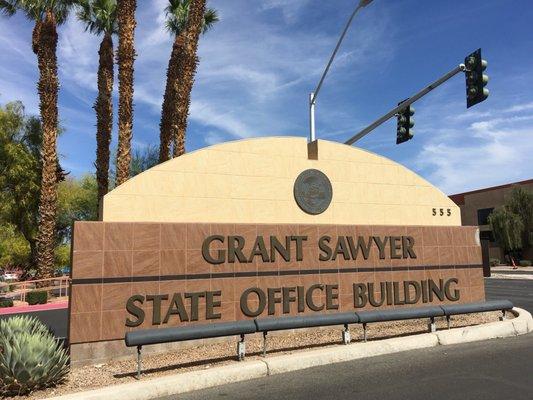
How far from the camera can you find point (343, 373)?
24.7ft

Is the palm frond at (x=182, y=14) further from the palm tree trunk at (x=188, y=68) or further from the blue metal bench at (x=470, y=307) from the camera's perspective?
the blue metal bench at (x=470, y=307)

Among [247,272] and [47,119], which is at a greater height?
[47,119]

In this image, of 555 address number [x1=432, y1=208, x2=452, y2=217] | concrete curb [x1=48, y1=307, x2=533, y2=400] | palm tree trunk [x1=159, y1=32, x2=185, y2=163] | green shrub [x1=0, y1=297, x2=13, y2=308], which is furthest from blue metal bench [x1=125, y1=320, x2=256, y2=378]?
palm tree trunk [x1=159, y1=32, x2=185, y2=163]

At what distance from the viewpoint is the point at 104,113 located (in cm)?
2525

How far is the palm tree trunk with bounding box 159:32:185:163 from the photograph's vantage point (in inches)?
1050

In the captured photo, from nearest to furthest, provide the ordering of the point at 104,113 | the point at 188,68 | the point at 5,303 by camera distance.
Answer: the point at 188,68 → the point at 5,303 → the point at 104,113

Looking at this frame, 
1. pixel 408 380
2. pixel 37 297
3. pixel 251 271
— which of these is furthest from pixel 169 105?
pixel 408 380

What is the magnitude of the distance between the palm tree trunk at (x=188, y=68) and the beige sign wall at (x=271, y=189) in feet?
35.7

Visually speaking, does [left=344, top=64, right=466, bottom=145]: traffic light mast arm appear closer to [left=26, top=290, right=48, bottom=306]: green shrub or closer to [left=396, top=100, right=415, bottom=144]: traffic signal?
[left=396, top=100, right=415, bottom=144]: traffic signal

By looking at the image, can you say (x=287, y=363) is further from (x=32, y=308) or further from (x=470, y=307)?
(x=32, y=308)

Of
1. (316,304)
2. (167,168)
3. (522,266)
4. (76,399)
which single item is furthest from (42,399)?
(522,266)

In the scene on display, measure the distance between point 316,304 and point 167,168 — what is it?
4500 mm

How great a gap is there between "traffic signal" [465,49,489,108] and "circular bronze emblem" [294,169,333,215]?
5.07 meters

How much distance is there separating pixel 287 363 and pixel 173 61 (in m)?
22.2
